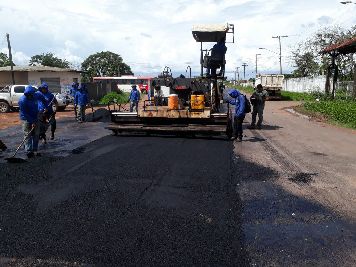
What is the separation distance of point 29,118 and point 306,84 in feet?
126

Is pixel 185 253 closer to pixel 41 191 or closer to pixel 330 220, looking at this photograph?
pixel 330 220

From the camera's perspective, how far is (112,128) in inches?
481

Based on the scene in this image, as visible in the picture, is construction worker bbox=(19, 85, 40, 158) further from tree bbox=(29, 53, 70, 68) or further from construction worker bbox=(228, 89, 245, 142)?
tree bbox=(29, 53, 70, 68)

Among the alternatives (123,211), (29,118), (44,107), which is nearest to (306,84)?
(44,107)

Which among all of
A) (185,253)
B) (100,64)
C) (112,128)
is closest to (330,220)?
(185,253)

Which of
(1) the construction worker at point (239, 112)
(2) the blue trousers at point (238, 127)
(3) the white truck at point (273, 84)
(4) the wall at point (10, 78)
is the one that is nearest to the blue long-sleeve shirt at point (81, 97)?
(1) the construction worker at point (239, 112)

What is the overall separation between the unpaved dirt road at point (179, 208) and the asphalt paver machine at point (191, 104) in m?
2.10

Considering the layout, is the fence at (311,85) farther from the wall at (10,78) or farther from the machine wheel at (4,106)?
the wall at (10,78)

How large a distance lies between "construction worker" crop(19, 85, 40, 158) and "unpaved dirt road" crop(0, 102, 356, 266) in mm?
510

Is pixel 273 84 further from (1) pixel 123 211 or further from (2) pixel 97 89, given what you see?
(1) pixel 123 211

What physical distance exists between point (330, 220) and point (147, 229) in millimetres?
2426

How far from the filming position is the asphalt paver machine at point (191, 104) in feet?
38.2

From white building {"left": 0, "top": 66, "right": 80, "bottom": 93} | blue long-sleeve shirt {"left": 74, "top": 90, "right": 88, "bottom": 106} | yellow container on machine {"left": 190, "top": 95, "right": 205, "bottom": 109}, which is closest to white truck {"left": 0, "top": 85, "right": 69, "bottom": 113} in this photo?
blue long-sleeve shirt {"left": 74, "top": 90, "right": 88, "bottom": 106}

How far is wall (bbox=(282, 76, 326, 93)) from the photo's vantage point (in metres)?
37.6
